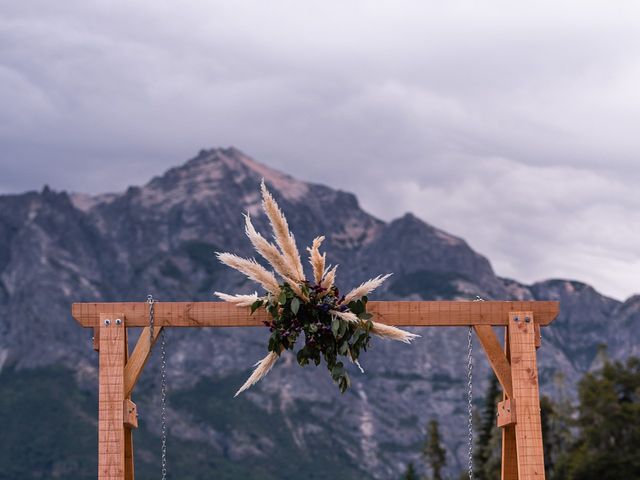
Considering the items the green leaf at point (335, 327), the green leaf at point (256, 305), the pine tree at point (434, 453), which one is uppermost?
the green leaf at point (256, 305)

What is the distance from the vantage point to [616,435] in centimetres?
8550

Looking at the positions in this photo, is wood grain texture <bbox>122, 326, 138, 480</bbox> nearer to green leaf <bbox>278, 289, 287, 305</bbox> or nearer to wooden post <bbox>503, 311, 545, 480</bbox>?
green leaf <bbox>278, 289, 287, 305</bbox>

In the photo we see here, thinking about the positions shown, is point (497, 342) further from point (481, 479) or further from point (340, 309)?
point (481, 479)

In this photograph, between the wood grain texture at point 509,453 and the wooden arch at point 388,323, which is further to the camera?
the wood grain texture at point 509,453

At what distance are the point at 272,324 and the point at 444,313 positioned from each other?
161 centimetres

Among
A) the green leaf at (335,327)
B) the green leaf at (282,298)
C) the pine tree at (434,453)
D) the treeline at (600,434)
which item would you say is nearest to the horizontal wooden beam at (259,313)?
the green leaf at (282,298)

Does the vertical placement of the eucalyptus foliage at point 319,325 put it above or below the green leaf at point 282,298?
below

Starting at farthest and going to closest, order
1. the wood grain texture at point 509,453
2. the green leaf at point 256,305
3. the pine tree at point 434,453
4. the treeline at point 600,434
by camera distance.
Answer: the pine tree at point 434,453 < the treeline at point 600,434 < the wood grain texture at point 509,453 < the green leaf at point 256,305

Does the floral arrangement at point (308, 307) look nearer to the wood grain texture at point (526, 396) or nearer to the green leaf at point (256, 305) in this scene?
the green leaf at point (256, 305)

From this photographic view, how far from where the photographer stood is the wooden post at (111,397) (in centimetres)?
1275

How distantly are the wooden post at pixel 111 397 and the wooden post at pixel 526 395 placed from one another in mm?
3602

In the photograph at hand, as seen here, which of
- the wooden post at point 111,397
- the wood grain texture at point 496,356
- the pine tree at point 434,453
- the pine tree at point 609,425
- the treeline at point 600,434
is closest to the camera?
the wooden post at point 111,397

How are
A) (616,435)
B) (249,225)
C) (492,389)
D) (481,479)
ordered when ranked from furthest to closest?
(492,389) < (481,479) < (616,435) < (249,225)

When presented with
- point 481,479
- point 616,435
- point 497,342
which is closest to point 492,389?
point 481,479
